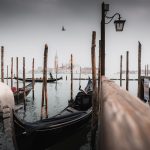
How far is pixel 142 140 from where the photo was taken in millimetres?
255

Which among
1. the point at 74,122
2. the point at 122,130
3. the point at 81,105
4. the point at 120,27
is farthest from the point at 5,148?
the point at 122,130

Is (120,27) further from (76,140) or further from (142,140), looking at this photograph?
(142,140)

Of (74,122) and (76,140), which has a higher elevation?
(74,122)

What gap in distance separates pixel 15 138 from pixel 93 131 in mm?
2213

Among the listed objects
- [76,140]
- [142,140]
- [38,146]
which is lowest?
[76,140]

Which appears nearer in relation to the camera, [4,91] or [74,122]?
[74,122]

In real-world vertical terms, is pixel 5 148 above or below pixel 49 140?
below

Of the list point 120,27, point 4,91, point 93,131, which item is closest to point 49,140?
point 93,131

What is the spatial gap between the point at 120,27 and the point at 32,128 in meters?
3.31

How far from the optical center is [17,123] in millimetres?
4828

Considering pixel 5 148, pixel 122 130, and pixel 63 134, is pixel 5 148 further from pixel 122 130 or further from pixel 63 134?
pixel 122 130

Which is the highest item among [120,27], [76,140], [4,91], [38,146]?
[120,27]

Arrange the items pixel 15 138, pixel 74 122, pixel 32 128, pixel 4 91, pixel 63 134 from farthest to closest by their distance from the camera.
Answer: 1. pixel 4 91
2. pixel 74 122
3. pixel 63 134
4. pixel 32 128
5. pixel 15 138

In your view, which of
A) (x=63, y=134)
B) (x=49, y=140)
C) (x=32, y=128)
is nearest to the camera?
(x=32, y=128)
